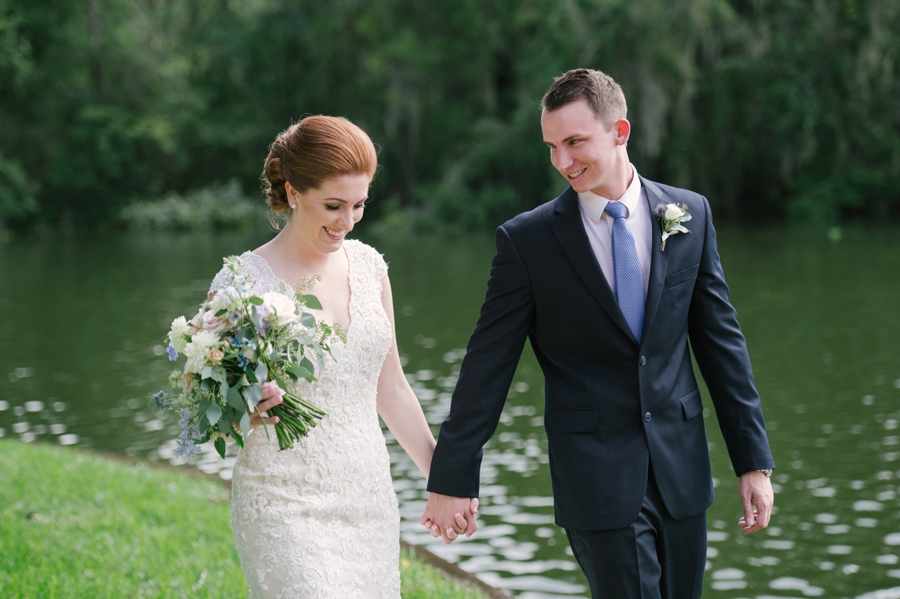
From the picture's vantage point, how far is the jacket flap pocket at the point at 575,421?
3070mm

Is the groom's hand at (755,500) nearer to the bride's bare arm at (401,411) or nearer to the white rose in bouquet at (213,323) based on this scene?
the bride's bare arm at (401,411)

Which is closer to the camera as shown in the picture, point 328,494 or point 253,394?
point 253,394

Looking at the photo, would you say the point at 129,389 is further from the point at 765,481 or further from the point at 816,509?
the point at 765,481

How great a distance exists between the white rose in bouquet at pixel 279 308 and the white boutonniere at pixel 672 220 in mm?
1185

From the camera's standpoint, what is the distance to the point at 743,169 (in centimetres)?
3256

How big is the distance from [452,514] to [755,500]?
3.23 feet

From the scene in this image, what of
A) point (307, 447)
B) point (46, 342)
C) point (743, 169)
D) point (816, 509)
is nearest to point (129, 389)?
point (46, 342)

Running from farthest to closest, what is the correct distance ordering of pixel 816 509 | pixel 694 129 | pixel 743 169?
pixel 743 169
pixel 694 129
pixel 816 509

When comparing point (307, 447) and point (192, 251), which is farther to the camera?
point (192, 251)

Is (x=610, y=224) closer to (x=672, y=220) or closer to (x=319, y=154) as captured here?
(x=672, y=220)

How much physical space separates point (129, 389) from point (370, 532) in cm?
893

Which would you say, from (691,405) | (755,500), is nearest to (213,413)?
(691,405)

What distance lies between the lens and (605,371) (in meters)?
3.11

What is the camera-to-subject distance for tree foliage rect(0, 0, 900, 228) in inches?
1112
